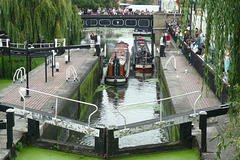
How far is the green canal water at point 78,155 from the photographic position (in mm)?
14172

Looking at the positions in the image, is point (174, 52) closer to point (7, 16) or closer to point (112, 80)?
point (112, 80)

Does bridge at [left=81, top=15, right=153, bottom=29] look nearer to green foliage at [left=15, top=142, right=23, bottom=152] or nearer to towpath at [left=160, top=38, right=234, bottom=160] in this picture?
towpath at [left=160, top=38, right=234, bottom=160]

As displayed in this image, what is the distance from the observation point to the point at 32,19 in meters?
37.5

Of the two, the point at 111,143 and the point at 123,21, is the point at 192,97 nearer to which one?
the point at 111,143

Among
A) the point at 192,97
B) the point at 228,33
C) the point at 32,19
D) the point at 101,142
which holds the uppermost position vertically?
the point at 32,19

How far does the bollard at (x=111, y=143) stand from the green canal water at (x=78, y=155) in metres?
0.36

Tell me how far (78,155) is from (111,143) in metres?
1.27

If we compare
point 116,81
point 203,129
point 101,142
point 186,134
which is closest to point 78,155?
point 101,142

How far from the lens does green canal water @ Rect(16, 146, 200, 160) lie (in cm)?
1417

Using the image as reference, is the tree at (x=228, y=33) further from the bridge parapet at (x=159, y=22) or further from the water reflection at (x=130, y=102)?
the bridge parapet at (x=159, y=22)

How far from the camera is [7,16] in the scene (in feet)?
122

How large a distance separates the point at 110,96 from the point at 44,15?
11.5 meters

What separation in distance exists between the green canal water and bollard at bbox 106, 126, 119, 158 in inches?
14.3

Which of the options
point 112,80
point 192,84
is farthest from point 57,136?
Answer: point 112,80
